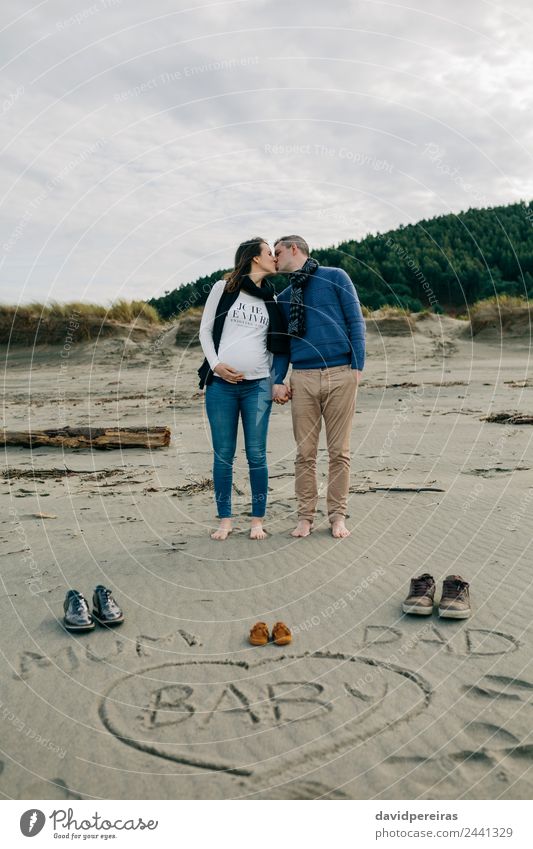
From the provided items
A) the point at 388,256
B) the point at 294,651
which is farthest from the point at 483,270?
the point at 294,651

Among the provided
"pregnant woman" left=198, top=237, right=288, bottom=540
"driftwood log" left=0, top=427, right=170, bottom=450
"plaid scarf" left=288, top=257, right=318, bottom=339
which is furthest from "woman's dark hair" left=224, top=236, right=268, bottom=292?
"driftwood log" left=0, top=427, right=170, bottom=450

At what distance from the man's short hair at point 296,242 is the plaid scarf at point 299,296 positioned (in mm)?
87

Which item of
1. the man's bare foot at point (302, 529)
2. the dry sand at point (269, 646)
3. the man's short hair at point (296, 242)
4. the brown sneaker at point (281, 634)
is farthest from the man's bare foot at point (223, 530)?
the man's short hair at point (296, 242)

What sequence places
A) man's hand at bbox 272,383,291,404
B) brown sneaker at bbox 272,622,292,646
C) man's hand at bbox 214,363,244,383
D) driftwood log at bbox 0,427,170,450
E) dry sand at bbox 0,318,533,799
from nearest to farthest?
dry sand at bbox 0,318,533,799 < brown sneaker at bbox 272,622,292,646 < man's hand at bbox 214,363,244,383 < man's hand at bbox 272,383,291,404 < driftwood log at bbox 0,427,170,450

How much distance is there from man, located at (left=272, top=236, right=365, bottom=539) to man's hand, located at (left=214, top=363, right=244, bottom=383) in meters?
0.37

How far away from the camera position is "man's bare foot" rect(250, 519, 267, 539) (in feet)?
19.3

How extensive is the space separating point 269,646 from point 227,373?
2225 millimetres

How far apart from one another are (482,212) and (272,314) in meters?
45.2

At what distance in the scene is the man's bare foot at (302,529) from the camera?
19.4 feet

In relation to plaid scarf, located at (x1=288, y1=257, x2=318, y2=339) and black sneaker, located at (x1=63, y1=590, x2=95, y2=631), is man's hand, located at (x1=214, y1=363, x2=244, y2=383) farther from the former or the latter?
black sneaker, located at (x1=63, y1=590, x2=95, y2=631)

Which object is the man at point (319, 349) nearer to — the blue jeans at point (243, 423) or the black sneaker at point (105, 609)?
the blue jeans at point (243, 423)

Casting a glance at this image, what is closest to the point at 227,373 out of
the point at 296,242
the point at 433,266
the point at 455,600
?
the point at 296,242

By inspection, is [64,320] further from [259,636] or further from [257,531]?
[259,636]
